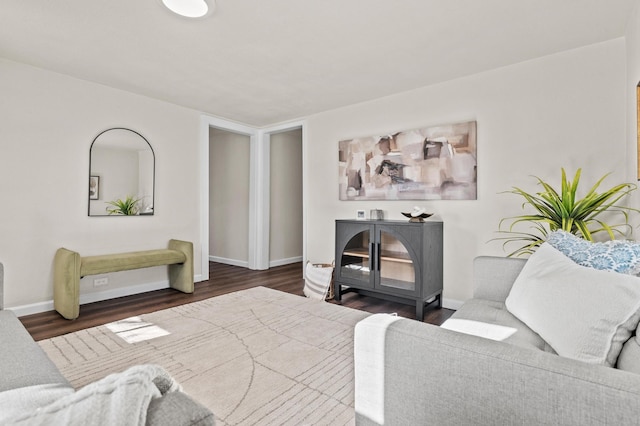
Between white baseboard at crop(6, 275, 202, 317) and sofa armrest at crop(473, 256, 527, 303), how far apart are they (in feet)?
11.7

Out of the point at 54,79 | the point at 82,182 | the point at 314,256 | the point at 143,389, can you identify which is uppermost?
the point at 54,79

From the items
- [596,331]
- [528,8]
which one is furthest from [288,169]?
[596,331]

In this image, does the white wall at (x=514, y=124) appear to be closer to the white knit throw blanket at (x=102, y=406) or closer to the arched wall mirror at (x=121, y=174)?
the arched wall mirror at (x=121, y=174)

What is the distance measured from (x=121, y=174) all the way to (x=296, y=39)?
256cm

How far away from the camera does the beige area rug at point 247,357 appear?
1.60 meters

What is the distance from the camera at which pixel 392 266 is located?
3.25 meters

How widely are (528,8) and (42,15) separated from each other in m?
3.27

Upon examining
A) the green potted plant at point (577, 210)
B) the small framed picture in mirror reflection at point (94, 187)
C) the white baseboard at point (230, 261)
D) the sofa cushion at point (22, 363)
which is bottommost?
the white baseboard at point (230, 261)

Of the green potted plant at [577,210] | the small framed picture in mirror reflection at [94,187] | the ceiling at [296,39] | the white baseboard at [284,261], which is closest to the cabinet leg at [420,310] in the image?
the green potted plant at [577,210]

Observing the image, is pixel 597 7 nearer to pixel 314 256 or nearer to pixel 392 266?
pixel 392 266

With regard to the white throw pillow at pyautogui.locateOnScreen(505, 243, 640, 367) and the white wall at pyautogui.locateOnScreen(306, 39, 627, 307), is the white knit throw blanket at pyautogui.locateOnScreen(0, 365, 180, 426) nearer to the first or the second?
the white throw pillow at pyautogui.locateOnScreen(505, 243, 640, 367)

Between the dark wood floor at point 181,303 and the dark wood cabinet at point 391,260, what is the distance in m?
0.13

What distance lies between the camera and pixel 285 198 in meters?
5.86

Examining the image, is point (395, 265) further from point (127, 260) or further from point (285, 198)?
point (285, 198)
